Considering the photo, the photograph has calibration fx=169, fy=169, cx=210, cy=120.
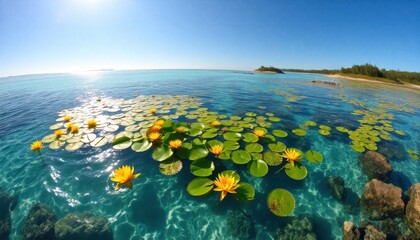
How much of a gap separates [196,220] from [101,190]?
9.05 feet

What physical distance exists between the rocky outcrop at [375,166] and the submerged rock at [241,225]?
4.42m

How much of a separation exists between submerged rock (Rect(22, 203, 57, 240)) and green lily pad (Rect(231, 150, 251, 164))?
4708mm

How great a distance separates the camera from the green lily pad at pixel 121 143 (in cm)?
584

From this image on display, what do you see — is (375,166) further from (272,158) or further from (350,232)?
(272,158)

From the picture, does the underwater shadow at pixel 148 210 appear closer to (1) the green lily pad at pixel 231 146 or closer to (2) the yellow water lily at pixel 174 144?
(2) the yellow water lily at pixel 174 144

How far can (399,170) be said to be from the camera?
5848 millimetres

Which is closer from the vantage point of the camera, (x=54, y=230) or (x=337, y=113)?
(x=54, y=230)

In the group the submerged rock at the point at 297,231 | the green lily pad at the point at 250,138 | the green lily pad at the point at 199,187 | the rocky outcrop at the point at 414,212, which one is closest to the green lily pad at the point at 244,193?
the green lily pad at the point at 199,187

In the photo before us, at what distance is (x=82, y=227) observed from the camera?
12.5ft

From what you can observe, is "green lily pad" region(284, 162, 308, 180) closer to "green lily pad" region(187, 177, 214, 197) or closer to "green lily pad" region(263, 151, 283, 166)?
"green lily pad" region(263, 151, 283, 166)

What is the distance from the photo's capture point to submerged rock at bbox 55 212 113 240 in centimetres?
372

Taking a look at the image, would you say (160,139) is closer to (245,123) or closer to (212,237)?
(212,237)

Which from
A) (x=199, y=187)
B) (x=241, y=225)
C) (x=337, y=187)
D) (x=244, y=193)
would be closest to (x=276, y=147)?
(x=337, y=187)

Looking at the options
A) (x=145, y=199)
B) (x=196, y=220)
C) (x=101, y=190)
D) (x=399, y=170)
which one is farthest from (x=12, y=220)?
(x=399, y=170)
